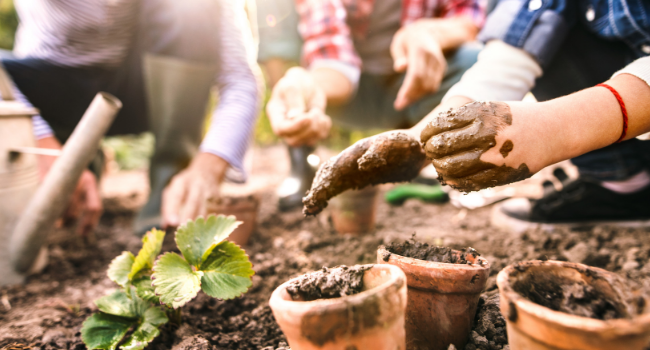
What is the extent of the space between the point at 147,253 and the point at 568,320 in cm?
97

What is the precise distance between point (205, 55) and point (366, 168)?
1550mm

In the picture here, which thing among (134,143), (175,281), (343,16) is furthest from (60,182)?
(134,143)

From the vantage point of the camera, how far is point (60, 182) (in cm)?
134

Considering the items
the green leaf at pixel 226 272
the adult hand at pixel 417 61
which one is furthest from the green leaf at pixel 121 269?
the adult hand at pixel 417 61

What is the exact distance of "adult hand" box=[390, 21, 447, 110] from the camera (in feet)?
5.41

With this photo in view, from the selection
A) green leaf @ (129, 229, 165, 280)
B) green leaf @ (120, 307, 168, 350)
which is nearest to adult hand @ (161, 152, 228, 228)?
green leaf @ (129, 229, 165, 280)

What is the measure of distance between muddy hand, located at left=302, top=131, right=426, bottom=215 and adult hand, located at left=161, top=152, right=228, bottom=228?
2.98 feet

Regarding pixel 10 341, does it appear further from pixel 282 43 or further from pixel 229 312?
pixel 282 43

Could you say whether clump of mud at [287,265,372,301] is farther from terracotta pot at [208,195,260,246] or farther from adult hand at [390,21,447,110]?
adult hand at [390,21,447,110]

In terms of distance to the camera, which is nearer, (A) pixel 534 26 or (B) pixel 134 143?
(A) pixel 534 26

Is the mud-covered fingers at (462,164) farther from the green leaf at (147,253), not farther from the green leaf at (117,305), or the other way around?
the green leaf at (117,305)

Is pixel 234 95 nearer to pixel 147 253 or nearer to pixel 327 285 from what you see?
pixel 147 253

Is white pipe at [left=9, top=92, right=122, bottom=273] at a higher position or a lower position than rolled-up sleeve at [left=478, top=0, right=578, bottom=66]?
lower

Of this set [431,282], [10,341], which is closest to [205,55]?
[10,341]
